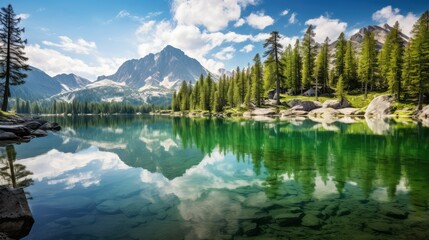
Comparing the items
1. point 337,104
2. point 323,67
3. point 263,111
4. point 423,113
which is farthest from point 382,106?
point 263,111

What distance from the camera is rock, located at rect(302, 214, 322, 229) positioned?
8.46m

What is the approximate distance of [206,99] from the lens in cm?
12862

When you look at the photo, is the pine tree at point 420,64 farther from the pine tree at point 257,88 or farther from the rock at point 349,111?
the pine tree at point 257,88

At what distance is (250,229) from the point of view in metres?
8.29

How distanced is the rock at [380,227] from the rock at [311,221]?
1.58 m

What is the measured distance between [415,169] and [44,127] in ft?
203

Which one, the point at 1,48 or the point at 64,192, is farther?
the point at 1,48

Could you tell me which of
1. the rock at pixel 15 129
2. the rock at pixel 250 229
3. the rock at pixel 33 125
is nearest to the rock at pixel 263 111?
the rock at pixel 33 125

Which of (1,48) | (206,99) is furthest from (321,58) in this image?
(1,48)

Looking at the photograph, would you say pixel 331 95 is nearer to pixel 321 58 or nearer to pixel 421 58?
pixel 321 58

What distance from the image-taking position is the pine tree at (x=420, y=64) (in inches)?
2385

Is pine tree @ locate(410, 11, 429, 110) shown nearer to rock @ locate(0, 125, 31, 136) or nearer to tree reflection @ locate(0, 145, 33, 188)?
tree reflection @ locate(0, 145, 33, 188)

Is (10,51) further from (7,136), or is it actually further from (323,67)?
(323,67)

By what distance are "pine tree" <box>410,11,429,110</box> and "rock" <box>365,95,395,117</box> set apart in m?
6.13
